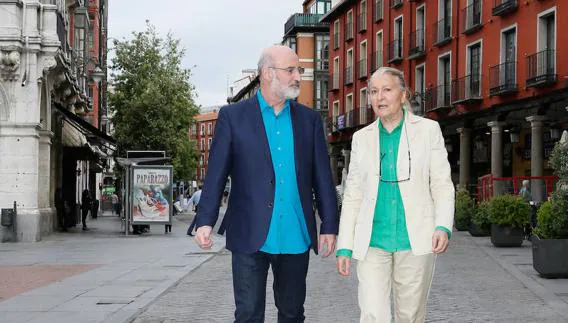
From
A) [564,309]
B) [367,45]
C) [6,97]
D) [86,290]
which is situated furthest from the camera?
[367,45]

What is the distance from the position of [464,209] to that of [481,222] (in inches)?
193

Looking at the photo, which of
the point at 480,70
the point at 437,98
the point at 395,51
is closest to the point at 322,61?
the point at 395,51

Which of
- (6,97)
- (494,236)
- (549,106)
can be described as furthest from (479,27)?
(6,97)

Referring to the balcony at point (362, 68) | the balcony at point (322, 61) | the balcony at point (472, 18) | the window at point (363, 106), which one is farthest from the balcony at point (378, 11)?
the balcony at point (322, 61)

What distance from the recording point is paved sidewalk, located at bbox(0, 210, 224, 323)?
368 inches

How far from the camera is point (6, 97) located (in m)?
22.6

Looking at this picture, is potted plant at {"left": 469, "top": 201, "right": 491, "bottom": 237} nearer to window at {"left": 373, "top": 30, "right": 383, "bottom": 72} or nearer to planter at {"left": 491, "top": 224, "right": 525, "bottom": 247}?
planter at {"left": 491, "top": 224, "right": 525, "bottom": 247}

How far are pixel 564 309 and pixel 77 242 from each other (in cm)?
1623

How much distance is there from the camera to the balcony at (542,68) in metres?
28.2

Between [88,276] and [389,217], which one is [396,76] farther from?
[88,276]

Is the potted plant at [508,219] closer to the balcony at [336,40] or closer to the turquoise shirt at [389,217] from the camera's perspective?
the turquoise shirt at [389,217]

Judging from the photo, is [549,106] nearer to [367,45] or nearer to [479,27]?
[479,27]

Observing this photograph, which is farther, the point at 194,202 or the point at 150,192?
the point at 194,202

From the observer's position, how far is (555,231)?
1306cm
